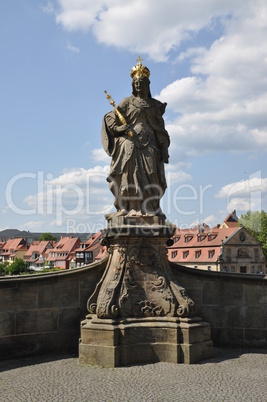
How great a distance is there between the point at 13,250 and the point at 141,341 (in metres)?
114

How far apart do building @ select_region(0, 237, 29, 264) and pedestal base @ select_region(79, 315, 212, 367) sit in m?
109

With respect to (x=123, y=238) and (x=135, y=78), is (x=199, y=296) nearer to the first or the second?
(x=123, y=238)

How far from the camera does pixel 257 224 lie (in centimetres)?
5891

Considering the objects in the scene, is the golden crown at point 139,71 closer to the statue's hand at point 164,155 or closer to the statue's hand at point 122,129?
the statue's hand at point 122,129

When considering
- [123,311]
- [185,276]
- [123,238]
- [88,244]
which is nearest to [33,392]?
[123,311]

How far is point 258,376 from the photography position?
787 cm

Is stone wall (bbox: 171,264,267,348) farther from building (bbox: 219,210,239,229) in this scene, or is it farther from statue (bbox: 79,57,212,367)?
building (bbox: 219,210,239,229)

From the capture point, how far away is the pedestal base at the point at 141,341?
28.0 feet

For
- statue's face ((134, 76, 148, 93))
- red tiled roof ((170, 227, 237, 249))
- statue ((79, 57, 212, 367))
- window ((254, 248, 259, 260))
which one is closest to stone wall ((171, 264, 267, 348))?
statue ((79, 57, 212, 367))

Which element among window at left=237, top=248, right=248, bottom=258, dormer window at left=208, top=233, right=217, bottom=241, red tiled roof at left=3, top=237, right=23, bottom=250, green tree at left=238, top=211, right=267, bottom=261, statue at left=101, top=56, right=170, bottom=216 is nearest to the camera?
statue at left=101, top=56, right=170, bottom=216

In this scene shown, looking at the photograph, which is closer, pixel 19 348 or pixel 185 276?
pixel 19 348

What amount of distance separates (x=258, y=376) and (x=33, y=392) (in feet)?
12.4

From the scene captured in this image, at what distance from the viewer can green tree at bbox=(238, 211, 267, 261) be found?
57.2 metres

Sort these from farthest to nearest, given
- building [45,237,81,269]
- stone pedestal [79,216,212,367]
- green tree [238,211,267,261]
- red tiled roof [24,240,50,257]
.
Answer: red tiled roof [24,240,50,257], building [45,237,81,269], green tree [238,211,267,261], stone pedestal [79,216,212,367]
